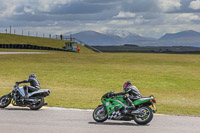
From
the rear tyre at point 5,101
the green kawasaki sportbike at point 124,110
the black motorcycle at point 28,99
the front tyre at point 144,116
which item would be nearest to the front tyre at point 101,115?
the green kawasaki sportbike at point 124,110

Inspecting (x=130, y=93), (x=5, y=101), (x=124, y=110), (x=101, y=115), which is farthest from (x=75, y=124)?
(x=5, y=101)

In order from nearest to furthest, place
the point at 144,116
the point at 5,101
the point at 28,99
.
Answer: the point at 144,116, the point at 28,99, the point at 5,101

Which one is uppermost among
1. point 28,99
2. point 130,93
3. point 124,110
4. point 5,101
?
point 130,93

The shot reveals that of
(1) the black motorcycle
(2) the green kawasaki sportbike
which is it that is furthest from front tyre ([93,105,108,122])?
(1) the black motorcycle

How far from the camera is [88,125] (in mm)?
12109

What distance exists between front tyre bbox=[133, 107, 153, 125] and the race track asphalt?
177 mm

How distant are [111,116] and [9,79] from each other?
895 inches

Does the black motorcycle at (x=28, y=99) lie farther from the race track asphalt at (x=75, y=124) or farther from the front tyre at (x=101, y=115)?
the front tyre at (x=101, y=115)

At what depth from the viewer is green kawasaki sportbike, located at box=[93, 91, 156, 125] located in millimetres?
12086

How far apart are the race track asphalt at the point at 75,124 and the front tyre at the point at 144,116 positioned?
0.58ft

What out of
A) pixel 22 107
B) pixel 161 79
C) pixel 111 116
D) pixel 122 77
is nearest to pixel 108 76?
pixel 122 77

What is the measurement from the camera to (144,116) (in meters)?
12.1

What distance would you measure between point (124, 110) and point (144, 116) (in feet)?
2.39

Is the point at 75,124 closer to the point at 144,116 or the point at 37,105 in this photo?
the point at 144,116
